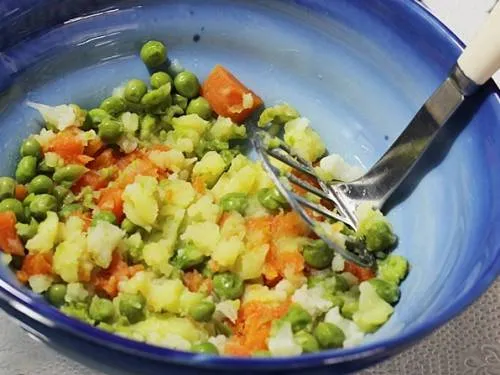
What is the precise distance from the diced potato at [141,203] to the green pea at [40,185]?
0.12 meters

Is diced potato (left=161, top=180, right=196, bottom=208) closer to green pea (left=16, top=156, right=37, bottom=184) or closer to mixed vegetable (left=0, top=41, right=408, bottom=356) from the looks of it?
mixed vegetable (left=0, top=41, right=408, bottom=356)

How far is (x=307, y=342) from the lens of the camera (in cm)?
112

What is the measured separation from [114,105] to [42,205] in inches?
8.9

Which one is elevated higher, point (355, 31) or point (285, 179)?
point (355, 31)

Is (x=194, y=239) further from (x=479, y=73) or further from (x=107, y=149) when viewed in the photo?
(x=479, y=73)

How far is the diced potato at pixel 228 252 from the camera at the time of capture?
47.9 inches

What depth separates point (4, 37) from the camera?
134 centimetres

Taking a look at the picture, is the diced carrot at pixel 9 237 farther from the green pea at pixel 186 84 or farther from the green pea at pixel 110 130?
the green pea at pixel 186 84

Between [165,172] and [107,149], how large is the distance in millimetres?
110

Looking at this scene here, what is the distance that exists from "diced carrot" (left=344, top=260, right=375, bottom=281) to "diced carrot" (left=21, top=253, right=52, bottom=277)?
0.43 m

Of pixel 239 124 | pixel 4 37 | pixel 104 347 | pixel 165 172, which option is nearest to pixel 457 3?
pixel 239 124

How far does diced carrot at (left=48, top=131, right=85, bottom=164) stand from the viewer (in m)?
1.33

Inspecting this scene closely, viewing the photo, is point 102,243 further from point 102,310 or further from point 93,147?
point 93,147

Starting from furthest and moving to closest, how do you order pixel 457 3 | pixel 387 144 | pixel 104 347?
pixel 457 3 → pixel 387 144 → pixel 104 347
